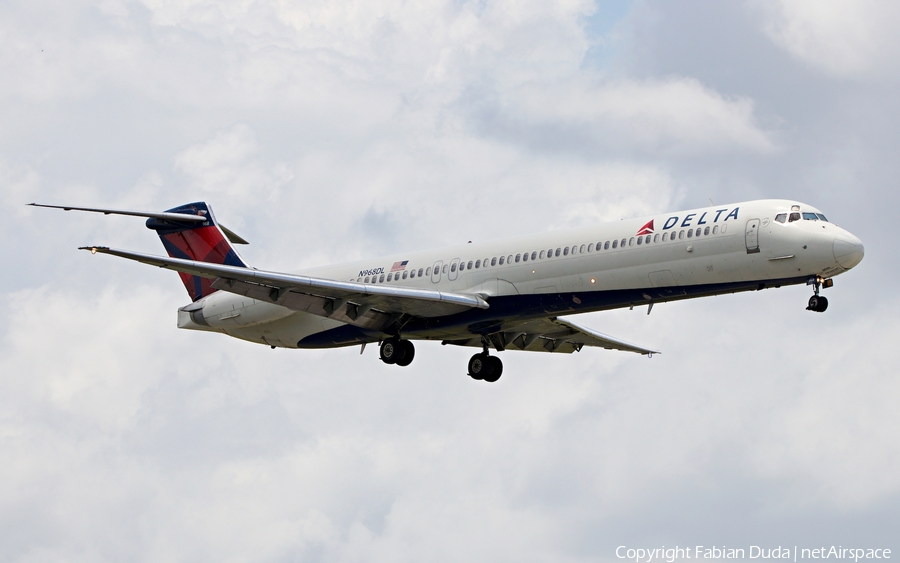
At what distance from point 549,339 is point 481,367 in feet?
10.3

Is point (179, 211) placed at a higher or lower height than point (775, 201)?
higher

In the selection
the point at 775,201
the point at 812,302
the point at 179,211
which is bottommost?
the point at 812,302

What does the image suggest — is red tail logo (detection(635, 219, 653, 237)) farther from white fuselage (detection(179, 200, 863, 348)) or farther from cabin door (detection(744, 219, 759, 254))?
cabin door (detection(744, 219, 759, 254))

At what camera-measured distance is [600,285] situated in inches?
1432

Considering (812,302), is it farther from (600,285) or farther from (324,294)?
(324,294)

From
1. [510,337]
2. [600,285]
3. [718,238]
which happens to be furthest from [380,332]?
[718,238]

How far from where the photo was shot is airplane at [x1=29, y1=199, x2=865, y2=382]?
3434cm

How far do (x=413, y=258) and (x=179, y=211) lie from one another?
35.2 ft

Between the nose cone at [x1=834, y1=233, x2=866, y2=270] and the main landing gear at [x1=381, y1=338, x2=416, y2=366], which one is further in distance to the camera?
the main landing gear at [x1=381, y1=338, x2=416, y2=366]

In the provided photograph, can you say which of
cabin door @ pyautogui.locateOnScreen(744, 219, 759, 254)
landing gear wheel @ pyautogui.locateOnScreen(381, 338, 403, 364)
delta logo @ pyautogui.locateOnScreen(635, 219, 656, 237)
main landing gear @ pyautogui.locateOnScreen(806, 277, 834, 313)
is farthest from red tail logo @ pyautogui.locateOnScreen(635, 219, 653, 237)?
landing gear wheel @ pyautogui.locateOnScreen(381, 338, 403, 364)

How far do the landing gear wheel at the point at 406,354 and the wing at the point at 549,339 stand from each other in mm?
2538

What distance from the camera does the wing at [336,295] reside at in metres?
37.5

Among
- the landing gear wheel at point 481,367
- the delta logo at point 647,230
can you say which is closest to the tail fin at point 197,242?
the landing gear wheel at point 481,367

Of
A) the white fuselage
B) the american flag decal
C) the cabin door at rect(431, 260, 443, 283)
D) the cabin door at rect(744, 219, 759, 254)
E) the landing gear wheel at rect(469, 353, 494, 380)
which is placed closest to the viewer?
the white fuselage
